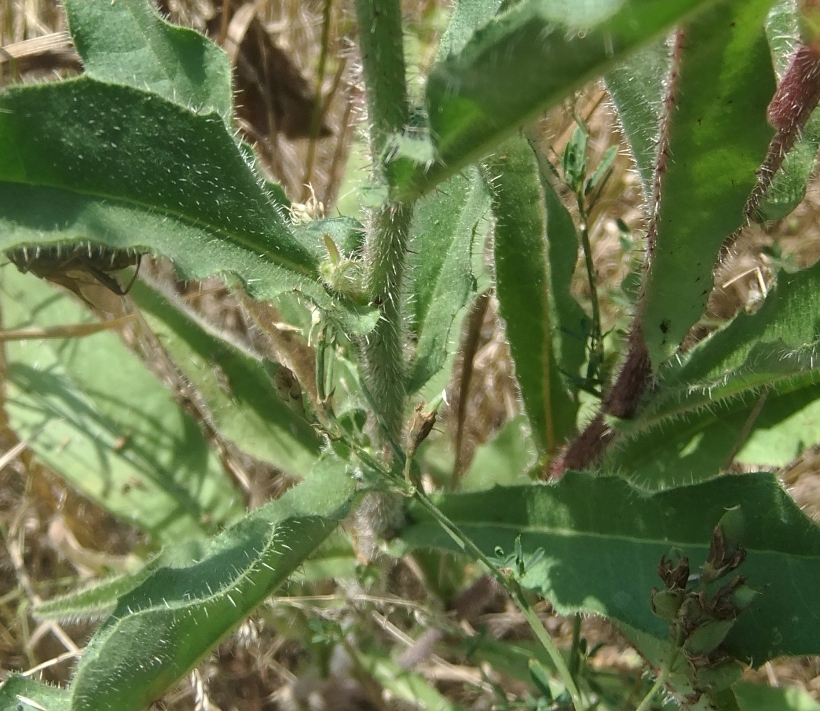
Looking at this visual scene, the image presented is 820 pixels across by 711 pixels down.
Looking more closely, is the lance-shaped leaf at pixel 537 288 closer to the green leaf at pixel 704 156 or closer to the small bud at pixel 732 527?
the green leaf at pixel 704 156

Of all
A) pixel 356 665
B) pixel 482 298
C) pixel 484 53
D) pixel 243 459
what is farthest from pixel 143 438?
pixel 484 53

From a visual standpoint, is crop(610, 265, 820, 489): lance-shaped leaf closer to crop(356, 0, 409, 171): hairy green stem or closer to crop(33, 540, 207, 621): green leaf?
crop(356, 0, 409, 171): hairy green stem

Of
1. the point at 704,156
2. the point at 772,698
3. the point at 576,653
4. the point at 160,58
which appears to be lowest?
the point at 772,698

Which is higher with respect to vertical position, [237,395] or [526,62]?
[526,62]

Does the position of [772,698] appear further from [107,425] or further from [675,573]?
[107,425]

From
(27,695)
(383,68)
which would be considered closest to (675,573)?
(383,68)
